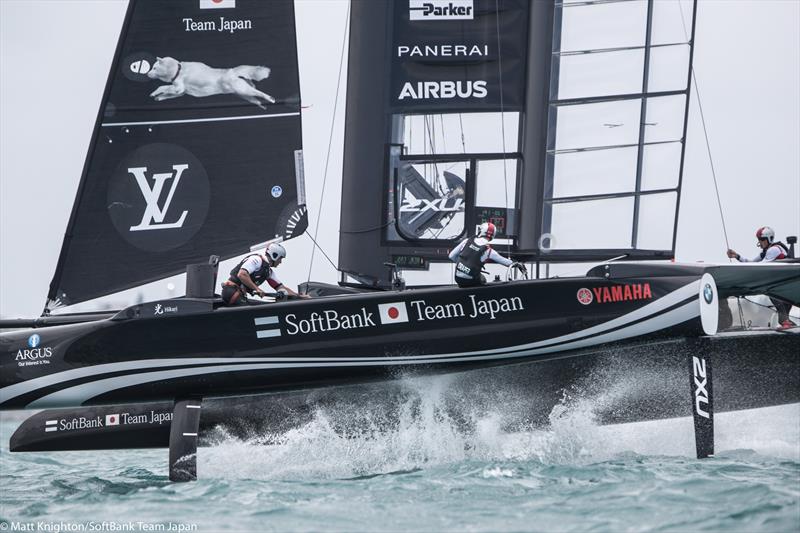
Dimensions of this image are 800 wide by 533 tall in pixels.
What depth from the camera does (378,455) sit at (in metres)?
6.83

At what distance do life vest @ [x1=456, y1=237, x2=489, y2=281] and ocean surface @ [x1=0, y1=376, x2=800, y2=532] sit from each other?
31.0 inches

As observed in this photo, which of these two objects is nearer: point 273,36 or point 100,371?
point 100,371

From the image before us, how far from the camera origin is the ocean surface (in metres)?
4.92

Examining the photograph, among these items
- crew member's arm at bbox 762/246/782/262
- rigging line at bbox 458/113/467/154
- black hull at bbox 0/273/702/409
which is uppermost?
rigging line at bbox 458/113/467/154

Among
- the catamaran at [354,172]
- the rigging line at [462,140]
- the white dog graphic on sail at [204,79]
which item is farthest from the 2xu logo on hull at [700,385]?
the white dog graphic on sail at [204,79]

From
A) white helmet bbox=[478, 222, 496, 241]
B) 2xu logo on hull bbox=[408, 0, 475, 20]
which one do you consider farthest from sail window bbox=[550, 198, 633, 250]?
2xu logo on hull bbox=[408, 0, 475, 20]

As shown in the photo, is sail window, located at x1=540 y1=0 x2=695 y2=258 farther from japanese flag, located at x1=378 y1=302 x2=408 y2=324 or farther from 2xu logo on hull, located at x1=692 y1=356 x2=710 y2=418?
japanese flag, located at x1=378 y1=302 x2=408 y2=324

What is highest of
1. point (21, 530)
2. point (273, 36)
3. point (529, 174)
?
point (273, 36)

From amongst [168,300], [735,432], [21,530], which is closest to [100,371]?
[168,300]

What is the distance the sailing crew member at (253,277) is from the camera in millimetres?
7000

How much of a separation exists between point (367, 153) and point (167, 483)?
10.3 feet

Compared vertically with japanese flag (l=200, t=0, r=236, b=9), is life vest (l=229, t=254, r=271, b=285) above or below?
below

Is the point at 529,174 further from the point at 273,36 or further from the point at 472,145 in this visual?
the point at 273,36

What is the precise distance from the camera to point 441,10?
8.41 m
